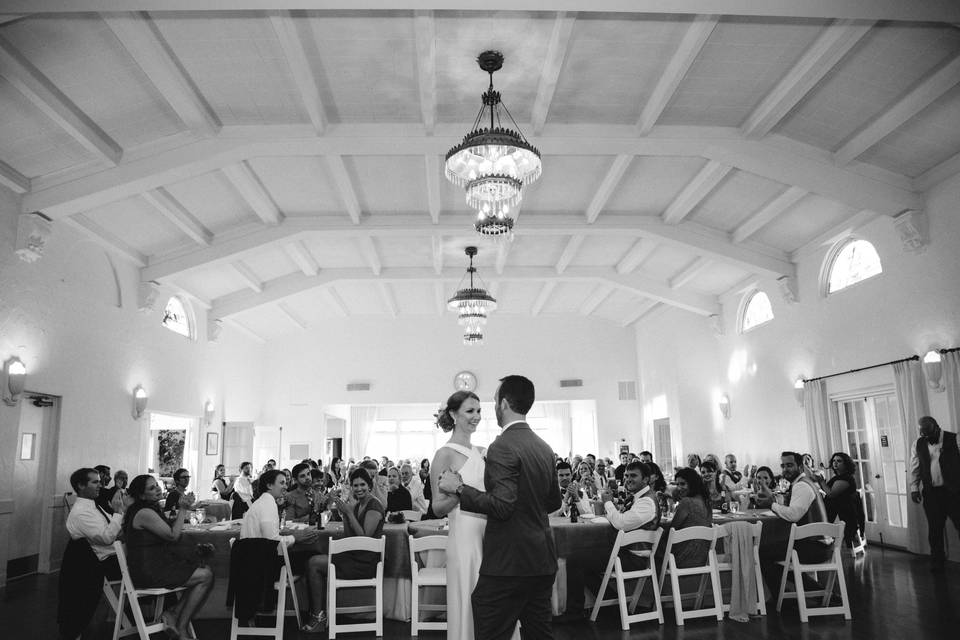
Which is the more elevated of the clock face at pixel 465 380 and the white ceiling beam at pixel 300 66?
the white ceiling beam at pixel 300 66

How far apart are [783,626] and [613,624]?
129cm

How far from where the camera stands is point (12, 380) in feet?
25.5

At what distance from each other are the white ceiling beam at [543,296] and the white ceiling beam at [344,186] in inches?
223

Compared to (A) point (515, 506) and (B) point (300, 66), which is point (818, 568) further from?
(B) point (300, 66)

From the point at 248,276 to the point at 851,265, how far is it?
10.4 meters

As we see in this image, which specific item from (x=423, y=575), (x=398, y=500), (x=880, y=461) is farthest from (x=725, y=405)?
(x=423, y=575)

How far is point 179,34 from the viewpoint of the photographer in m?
6.07

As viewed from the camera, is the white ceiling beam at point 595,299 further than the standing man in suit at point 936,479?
Yes

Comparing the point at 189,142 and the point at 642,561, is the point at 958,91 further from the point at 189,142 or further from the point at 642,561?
the point at 189,142

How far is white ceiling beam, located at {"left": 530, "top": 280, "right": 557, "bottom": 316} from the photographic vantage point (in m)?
15.4

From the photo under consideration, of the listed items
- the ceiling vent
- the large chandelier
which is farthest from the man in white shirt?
the ceiling vent

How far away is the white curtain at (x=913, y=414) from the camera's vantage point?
823 centimetres

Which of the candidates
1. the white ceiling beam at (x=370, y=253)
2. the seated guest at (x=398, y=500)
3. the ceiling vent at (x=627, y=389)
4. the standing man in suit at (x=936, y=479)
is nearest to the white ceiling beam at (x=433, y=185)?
the white ceiling beam at (x=370, y=253)

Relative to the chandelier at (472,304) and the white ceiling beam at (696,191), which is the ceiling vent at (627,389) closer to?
the chandelier at (472,304)
